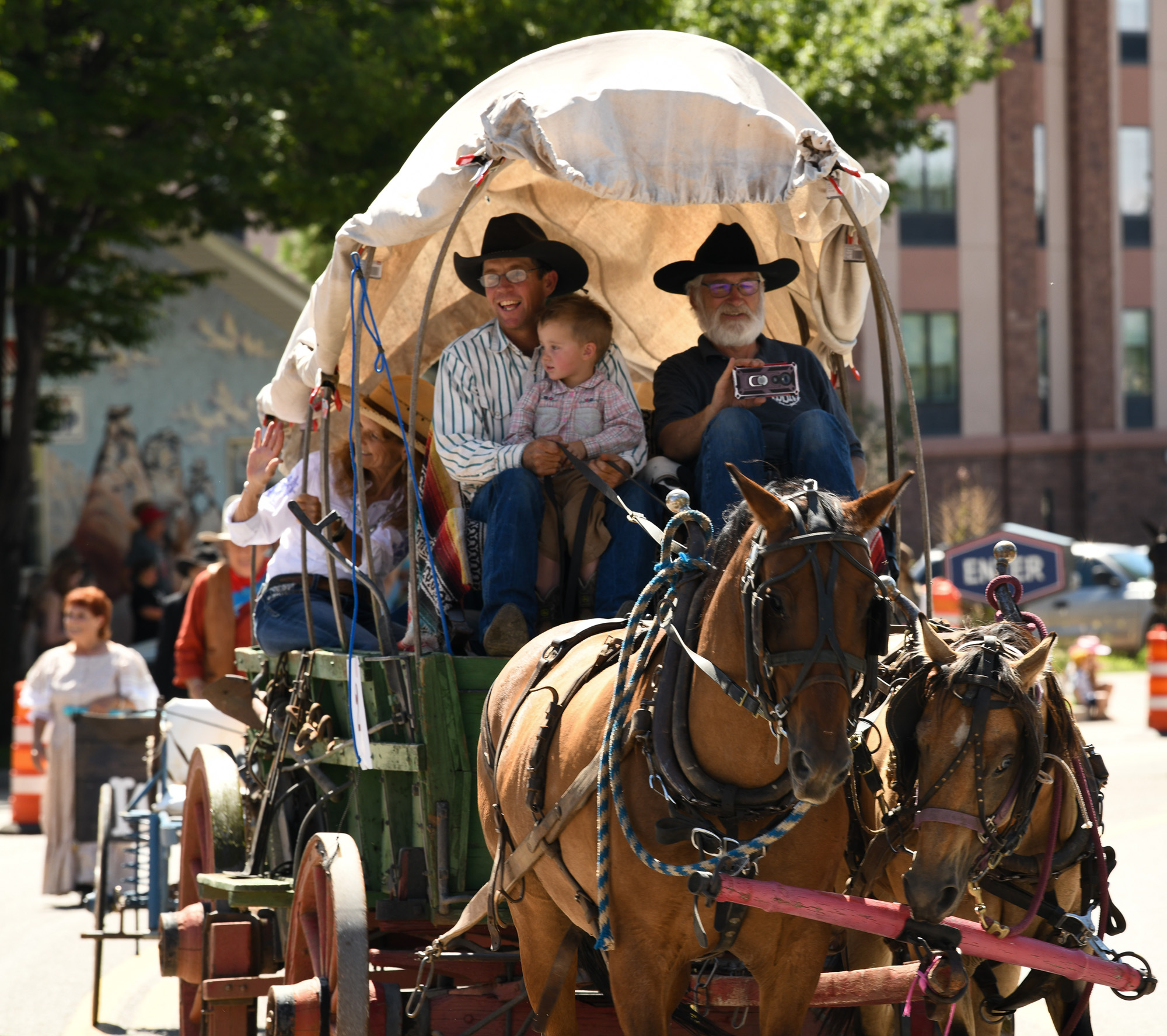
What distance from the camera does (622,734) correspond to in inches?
152

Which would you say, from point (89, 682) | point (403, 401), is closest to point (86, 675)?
point (89, 682)

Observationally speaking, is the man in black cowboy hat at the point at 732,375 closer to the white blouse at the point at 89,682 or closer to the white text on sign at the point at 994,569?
the white blouse at the point at 89,682

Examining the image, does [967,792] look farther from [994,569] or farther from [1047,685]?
[994,569]

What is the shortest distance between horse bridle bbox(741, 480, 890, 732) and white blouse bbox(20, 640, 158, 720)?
785 centimetres

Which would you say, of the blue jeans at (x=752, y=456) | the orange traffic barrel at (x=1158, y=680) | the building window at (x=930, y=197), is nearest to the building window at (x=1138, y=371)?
the building window at (x=930, y=197)

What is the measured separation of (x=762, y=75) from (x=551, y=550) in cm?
172

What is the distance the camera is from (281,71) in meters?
15.9

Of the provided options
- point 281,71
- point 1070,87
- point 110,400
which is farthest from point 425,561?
point 1070,87

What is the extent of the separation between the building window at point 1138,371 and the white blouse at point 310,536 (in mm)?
32306

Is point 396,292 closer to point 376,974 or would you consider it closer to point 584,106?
point 584,106

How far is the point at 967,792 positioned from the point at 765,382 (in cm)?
176

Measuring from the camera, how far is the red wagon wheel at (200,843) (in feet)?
18.9

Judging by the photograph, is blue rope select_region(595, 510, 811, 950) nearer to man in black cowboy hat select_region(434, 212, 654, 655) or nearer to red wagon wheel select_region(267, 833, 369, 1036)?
red wagon wheel select_region(267, 833, 369, 1036)

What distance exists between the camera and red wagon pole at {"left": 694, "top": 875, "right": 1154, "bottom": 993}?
11.7 feet
